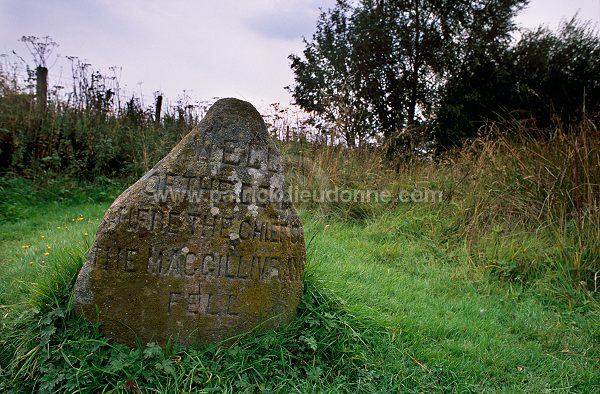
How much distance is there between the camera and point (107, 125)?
8766mm

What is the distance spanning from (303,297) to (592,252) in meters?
2.90

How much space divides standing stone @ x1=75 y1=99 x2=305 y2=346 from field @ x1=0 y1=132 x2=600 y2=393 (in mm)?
138

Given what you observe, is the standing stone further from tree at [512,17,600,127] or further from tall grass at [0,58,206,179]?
tree at [512,17,600,127]

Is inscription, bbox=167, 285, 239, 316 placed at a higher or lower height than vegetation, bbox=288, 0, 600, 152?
lower

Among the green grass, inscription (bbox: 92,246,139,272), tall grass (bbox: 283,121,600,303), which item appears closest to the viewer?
the green grass

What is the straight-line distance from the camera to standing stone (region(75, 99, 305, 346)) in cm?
258

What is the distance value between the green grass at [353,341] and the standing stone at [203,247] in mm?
136

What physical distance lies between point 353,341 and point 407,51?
1289cm

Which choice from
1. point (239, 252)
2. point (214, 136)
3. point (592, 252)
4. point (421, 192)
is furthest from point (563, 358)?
point (421, 192)

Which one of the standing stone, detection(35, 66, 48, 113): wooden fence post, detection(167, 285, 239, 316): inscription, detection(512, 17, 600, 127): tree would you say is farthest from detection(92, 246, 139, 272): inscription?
detection(512, 17, 600, 127): tree

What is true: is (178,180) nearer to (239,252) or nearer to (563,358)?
(239,252)

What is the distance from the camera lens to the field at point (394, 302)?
8.13ft

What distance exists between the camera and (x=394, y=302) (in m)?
3.59

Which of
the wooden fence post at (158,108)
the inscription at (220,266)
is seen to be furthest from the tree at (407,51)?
the inscription at (220,266)
